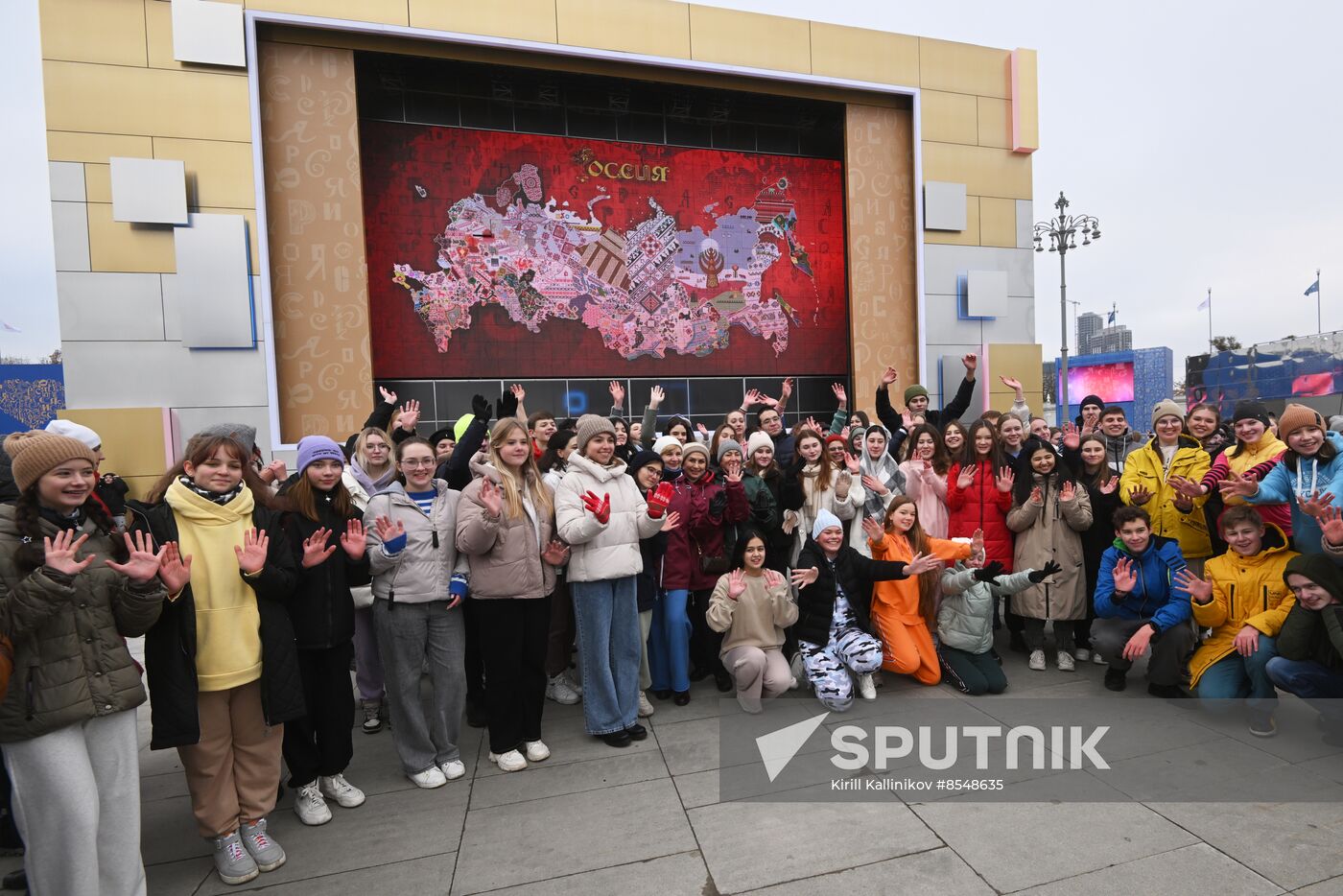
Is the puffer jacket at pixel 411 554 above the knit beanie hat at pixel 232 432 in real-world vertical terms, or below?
below

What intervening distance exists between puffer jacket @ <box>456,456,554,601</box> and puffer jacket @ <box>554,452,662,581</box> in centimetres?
20

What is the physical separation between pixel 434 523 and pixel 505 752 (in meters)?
1.42

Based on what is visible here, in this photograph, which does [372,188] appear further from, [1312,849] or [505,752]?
[1312,849]

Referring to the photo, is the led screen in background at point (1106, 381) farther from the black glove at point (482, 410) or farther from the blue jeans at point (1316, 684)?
the black glove at point (482, 410)

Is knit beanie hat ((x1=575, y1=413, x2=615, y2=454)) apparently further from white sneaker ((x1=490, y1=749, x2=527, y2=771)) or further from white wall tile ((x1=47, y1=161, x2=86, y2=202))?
white wall tile ((x1=47, y1=161, x2=86, y2=202))

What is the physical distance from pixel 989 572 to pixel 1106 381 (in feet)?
111

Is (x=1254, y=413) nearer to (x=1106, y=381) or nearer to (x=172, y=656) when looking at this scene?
(x=172, y=656)

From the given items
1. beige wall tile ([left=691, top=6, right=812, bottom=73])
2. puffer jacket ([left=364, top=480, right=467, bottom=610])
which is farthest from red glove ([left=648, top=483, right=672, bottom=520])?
beige wall tile ([left=691, top=6, right=812, bottom=73])

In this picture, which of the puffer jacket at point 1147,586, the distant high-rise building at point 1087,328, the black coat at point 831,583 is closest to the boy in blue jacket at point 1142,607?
the puffer jacket at point 1147,586

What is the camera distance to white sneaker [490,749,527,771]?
12.7 feet

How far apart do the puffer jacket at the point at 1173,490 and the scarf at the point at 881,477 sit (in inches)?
64.1

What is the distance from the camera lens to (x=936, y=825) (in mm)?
3125

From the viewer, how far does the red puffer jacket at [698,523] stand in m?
4.68

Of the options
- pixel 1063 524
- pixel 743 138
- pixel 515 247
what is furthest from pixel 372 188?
pixel 1063 524
